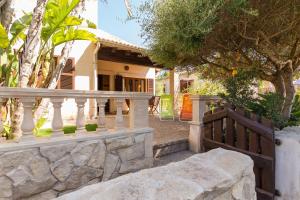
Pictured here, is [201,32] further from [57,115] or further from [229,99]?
[57,115]

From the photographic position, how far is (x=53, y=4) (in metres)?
4.88

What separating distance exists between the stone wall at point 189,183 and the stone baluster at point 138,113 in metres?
2.09

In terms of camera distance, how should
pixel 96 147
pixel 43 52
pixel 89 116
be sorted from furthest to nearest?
pixel 89 116 → pixel 43 52 → pixel 96 147

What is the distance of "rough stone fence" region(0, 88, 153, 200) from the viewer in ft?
10.2

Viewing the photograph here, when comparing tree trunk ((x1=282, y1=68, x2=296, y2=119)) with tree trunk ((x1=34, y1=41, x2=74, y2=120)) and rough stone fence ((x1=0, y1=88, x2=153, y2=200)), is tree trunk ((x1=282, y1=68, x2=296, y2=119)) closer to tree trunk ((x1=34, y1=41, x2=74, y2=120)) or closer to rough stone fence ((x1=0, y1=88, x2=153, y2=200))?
rough stone fence ((x1=0, y1=88, x2=153, y2=200))

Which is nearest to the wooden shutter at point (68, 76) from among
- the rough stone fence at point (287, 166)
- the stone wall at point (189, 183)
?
the rough stone fence at point (287, 166)

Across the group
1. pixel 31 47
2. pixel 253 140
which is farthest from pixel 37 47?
pixel 253 140

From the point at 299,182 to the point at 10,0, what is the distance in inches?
245

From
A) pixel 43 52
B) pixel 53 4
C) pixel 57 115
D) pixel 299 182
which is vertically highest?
pixel 53 4

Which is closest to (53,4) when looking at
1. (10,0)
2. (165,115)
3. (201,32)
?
(10,0)

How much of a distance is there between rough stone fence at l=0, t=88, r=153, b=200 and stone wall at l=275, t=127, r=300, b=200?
7.30 feet

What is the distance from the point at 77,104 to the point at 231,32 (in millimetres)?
3468

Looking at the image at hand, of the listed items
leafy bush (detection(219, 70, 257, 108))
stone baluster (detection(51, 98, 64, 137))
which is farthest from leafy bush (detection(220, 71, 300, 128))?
stone baluster (detection(51, 98, 64, 137))

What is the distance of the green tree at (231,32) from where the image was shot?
14.5 ft
